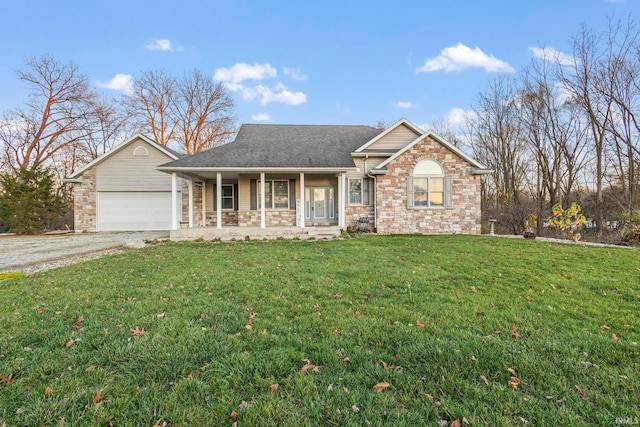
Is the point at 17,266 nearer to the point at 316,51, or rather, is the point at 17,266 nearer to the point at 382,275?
the point at 382,275

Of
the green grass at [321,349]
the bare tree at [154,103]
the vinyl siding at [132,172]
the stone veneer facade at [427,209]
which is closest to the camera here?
the green grass at [321,349]

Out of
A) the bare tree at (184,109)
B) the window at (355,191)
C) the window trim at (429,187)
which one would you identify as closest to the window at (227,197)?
the window at (355,191)

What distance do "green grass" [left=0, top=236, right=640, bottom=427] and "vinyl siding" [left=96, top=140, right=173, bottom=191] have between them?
36.6 feet

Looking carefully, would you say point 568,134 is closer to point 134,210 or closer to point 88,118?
point 134,210

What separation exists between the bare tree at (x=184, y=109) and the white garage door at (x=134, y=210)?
1147cm

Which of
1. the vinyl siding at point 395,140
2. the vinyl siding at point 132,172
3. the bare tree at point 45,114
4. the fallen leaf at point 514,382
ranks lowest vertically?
the fallen leaf at point 514,382

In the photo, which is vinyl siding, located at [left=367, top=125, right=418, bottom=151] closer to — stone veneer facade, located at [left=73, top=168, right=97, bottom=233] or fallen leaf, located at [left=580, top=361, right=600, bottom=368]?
fallen leaf, located at [left=580, top=361, right=600, bottom=368]

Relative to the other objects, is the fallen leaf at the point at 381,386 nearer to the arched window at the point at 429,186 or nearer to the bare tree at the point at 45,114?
the arched window at the point at 429,186

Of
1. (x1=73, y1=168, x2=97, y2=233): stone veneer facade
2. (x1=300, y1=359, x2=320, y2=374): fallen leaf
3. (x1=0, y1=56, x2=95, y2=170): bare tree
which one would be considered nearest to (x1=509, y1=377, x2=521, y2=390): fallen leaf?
(x1=300, y1=359, x2=320, y2=374): fallen leaf

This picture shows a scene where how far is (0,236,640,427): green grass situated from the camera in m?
2.05

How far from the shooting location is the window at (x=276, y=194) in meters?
14.1

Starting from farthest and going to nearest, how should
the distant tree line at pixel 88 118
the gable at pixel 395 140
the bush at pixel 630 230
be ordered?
the distant tree line at pixel 88 118, the gable at pixel 395 140, the bush at pixel 630 230

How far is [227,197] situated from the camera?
1496 centimetres

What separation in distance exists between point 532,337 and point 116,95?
29941 mm
